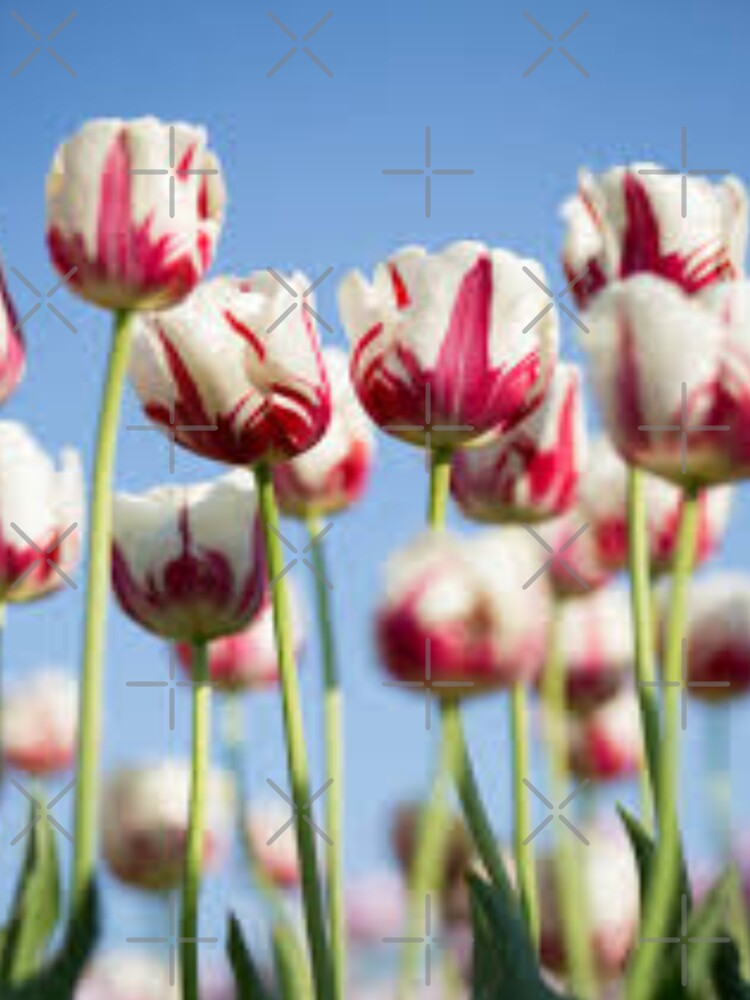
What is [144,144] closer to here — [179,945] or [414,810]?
[179,945]

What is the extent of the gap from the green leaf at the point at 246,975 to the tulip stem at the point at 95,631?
9cm

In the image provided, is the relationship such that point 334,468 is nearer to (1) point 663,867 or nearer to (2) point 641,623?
(2) point 641,623

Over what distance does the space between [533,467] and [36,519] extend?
→ 0.81ft

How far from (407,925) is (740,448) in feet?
0.76

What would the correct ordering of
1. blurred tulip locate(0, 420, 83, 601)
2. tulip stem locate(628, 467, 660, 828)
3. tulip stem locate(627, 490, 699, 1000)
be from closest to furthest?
tulip stem locate(627, 490, 699, 1000), tulip stem locate(628, 467, 660, 828), blurred tulip locate(0, 420, 83, 601)

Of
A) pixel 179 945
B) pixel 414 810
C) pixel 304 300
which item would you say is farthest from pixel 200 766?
Result: pixel 414 810

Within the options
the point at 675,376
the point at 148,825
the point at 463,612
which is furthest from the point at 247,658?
the point at 463,612

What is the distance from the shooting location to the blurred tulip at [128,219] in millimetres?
716

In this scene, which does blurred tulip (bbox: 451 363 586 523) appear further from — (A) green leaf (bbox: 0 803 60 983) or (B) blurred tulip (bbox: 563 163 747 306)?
(A) green leaf (bbox: 0 803 60 983)

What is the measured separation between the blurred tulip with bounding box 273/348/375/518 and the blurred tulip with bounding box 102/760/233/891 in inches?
7.7

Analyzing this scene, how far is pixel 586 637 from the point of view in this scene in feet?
4.34

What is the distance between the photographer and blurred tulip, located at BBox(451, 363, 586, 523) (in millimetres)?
908

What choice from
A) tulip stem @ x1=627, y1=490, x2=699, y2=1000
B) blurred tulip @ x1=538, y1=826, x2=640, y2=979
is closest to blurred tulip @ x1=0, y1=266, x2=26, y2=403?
tulip stem @ x1=627, y1=490, x2=699, y2=1000

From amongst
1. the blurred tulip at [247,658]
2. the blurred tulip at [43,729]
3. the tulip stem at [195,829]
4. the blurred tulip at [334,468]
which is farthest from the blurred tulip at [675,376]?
the blurred tulip at [43,729]
